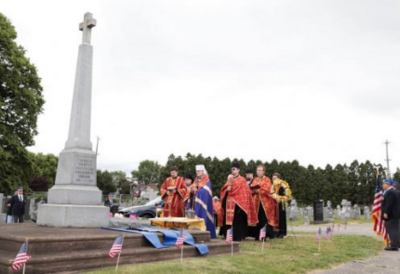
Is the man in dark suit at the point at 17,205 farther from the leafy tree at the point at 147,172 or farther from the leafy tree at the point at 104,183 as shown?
the leafy tree at the point at 147,172

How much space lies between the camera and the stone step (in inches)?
212

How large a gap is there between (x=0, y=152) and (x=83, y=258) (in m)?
18.2

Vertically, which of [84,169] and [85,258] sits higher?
[84,169]

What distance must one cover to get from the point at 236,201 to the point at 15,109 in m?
18.6

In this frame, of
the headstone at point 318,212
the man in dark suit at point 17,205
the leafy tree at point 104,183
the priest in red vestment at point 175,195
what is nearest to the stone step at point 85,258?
the priest in red vestment at point 175,195

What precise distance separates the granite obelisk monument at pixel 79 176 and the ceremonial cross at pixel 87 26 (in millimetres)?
26

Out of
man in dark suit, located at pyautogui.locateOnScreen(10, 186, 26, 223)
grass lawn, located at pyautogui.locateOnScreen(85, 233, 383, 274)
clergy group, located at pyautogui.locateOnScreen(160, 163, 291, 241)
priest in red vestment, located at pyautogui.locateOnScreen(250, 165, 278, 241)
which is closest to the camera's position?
grass lawn, located at pyautogui.locateOnScreen(85, 233, 383, 274)

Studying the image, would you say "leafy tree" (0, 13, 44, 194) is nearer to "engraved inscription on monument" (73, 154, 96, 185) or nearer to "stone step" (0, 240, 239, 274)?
"engraved inscription on monument" (73, 154, 96, 185)

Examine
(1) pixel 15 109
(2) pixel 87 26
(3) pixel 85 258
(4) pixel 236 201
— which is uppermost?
(1) pixel 15 109

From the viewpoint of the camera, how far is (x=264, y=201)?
12031 mm

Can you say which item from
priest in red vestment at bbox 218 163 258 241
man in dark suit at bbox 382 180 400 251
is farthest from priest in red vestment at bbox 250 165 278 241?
man in dark suit at bbox 382 180 400 251

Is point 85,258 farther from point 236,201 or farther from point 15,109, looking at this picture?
point 15,109

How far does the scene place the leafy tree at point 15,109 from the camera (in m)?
23.0

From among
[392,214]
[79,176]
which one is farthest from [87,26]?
[392,214]
